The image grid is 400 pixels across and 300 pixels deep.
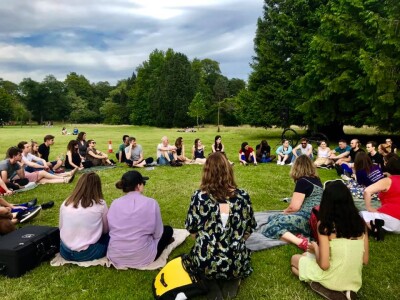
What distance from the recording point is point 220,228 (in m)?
3.65

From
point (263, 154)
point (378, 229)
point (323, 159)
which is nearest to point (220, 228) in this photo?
point (378, 229)

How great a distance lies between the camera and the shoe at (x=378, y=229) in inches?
214

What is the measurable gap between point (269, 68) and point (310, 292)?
89.6 ft

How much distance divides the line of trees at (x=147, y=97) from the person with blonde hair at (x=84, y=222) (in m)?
46.7

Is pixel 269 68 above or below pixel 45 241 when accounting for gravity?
above

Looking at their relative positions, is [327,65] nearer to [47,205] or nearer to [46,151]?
[46,151]

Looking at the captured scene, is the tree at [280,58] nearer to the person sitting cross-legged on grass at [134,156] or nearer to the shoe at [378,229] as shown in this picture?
the person sitting cross-legged on grass at [134,156]

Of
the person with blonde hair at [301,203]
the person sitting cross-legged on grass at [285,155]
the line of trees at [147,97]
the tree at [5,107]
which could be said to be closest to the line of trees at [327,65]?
the person sitting cross-legged on grass at [285,155]

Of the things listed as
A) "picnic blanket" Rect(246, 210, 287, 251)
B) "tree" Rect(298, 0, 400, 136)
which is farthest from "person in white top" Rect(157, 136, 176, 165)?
"tree" Rect(298, 0, 400, 136)

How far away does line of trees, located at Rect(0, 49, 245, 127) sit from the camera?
61906 millimetres

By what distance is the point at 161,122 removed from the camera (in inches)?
2459

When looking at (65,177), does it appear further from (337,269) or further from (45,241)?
(337,269)

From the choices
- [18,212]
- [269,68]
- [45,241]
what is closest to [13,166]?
[18,212]

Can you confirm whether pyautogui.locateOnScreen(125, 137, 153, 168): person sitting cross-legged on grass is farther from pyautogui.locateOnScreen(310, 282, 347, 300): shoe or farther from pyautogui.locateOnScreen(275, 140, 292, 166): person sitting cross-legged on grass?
pyautogui.locateOnScreen(310, 282, 347, 300): shoe
